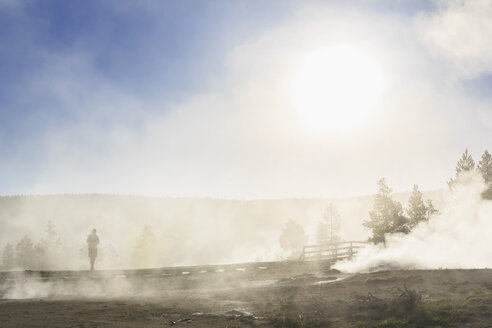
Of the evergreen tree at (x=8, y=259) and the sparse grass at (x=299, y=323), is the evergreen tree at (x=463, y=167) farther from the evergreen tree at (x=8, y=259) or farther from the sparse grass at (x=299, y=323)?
the evergreen tree at (x=8, y=259)

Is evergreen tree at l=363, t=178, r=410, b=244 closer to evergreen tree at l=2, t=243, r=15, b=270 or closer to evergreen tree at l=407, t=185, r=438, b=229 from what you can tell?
evergreen tree at l=407, t=185, r=438, b=229

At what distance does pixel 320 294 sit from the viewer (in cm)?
1259

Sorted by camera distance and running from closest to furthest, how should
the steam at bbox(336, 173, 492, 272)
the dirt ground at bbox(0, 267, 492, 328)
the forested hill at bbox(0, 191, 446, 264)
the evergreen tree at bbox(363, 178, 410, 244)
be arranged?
1. the dirt ground at bbox(0, 267, 492, 328)
2. the steam at bbox(336, 173, 492, 272)
3. the evergreen tree at bbox(363, 178, 410, 244)
4. the forested hill at bbox(0, 191, 446, 264)

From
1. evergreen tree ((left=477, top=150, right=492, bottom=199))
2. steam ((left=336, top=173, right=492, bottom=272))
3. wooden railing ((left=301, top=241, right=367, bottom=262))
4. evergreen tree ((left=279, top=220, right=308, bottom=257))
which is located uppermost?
evergreen tree ((left=477, top=150, right=492, bottom=199))

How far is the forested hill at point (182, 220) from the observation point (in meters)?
110

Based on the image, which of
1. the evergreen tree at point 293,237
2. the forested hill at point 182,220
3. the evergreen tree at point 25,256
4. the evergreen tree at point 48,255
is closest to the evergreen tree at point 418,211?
the evergreen tree at point 293,237

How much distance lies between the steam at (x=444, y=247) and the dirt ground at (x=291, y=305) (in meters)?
4.90

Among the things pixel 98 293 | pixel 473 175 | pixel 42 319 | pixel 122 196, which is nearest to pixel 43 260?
pixel 98 293

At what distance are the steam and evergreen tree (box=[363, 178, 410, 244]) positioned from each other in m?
8.15

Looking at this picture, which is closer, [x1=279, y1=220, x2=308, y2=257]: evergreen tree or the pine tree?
the pine tree

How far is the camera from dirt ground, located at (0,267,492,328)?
28.6 ft

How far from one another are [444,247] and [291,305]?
543 inches

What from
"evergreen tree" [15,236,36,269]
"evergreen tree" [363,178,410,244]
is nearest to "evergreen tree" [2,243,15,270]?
"evergreen tree" [15,236,36,269]

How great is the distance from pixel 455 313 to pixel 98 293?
1288 centimetres
